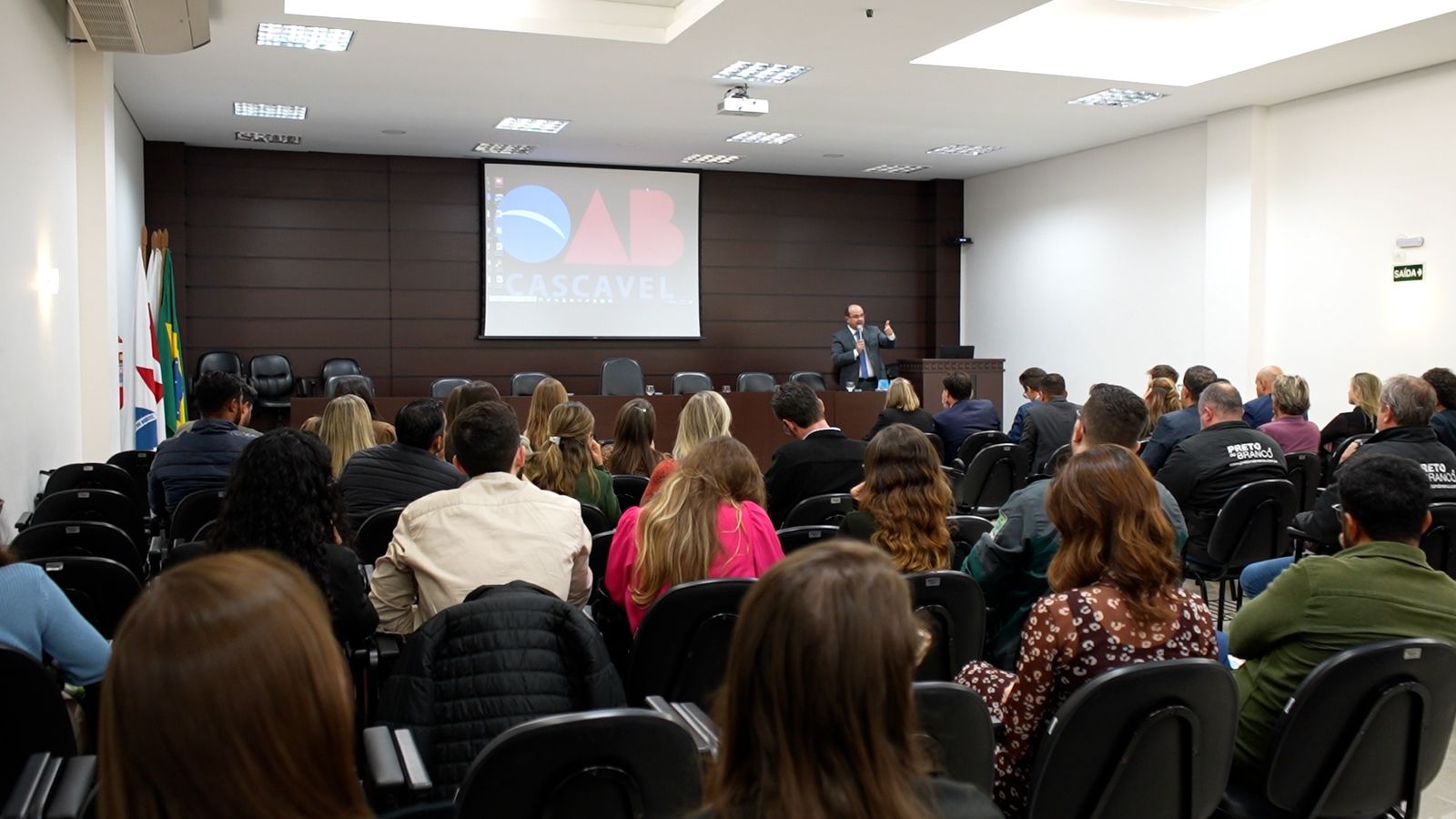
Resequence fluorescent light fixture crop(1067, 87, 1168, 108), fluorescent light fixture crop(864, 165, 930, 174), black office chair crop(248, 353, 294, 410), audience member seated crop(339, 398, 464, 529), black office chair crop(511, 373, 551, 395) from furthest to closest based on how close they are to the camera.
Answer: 1. fluorescent light fixture crop(864, 165, 930, 174)
2. black office chair crop(511, 373, 551, 395)
3. black office chair crop(248, 353, 294, 410)
4. fluorescent light fixture crop(1067, 87, 1168, 108)
5. audience member seated crop(339, 398, 464, 529)

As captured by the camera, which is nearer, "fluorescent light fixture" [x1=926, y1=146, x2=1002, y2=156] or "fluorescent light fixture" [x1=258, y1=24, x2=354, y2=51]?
"fluorescent light fixture" [x1=258, y1=24, x2=354, y2=51]

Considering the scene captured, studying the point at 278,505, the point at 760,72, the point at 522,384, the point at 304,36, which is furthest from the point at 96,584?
the point at 522,384

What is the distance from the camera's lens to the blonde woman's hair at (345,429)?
4.91 metres

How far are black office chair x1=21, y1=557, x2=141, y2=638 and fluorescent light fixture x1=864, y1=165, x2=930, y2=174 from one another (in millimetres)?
11392

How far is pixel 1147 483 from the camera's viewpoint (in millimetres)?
2371

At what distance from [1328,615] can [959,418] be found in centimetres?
577

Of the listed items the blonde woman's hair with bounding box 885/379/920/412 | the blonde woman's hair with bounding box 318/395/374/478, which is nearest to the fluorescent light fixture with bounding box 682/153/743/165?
the blonde woman's hair with bounding box 885/379/920/412

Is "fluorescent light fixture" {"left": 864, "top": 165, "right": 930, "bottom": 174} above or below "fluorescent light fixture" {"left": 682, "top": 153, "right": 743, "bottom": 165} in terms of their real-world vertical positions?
above

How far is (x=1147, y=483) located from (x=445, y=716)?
5.02 ft

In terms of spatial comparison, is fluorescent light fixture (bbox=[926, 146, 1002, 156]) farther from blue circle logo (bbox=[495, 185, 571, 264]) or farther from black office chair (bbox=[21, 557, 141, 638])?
black office chair (bbox=[21, 557, 141, 638])

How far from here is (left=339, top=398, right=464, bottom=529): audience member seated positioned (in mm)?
4133

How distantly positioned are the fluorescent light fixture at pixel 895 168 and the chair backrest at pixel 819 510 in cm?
961

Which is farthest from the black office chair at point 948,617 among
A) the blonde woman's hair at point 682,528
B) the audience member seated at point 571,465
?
the audience member seated at point 571,465

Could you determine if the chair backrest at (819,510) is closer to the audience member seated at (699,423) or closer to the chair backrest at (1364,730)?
the audience member seated at (699,423)
